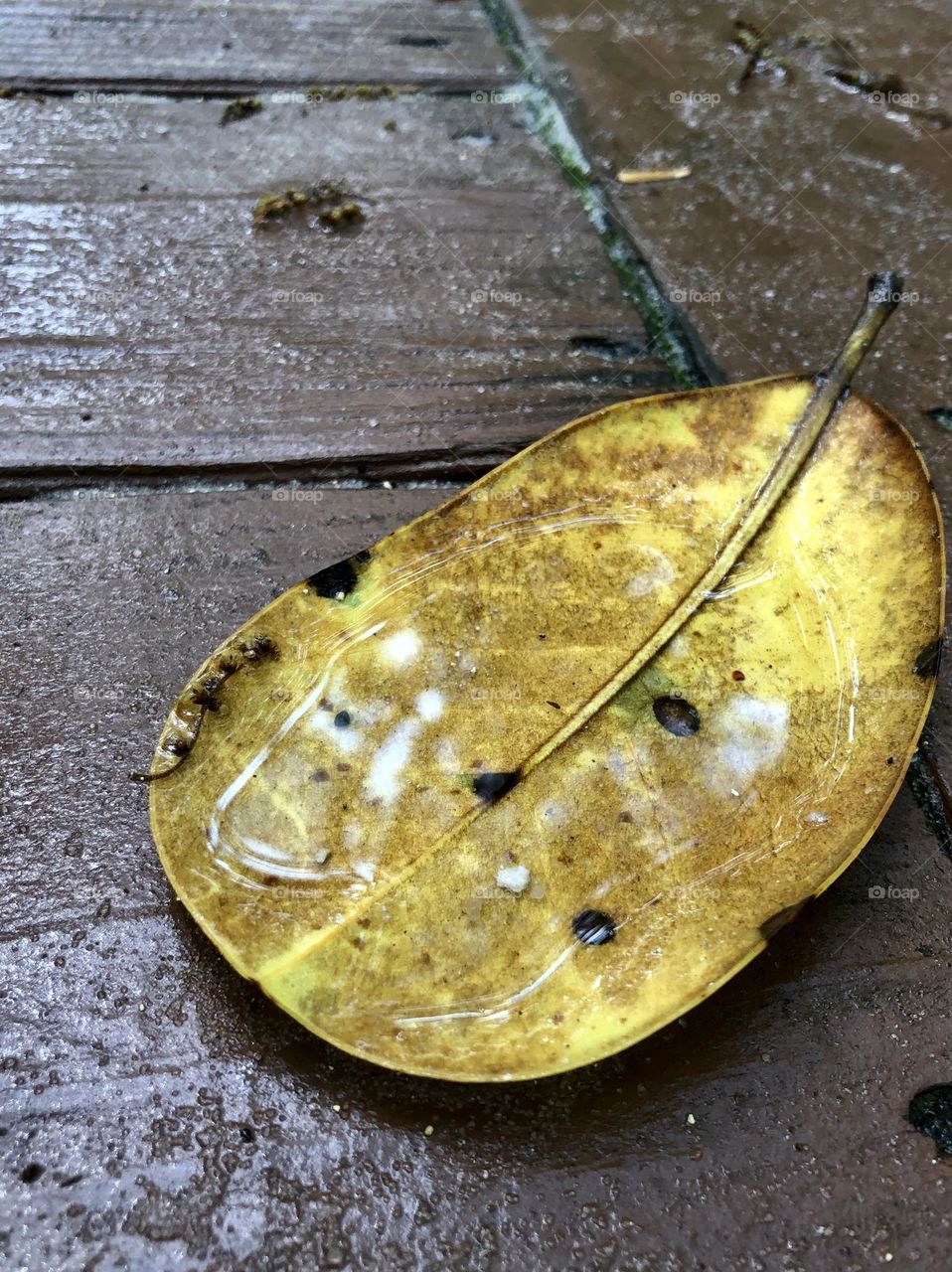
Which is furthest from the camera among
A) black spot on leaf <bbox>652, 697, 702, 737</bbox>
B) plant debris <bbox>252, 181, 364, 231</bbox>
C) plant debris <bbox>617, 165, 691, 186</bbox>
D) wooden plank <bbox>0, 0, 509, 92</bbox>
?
wooden plank <bbox>0, 0, 509, 92</bbox>

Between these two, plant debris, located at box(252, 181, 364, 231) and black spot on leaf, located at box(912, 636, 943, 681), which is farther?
plant debris, located at box(252, 181, 364, 231)

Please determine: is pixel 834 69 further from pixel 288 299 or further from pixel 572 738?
pixel 572 738

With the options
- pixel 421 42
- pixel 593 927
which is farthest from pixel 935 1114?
pixel 421 42

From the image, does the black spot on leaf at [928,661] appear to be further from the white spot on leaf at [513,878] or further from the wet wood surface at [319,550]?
the white spot on leaf at [513,878]

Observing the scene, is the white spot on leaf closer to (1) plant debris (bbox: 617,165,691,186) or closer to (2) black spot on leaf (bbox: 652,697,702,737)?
(2) black spot on leaf (bbox: 652,697,702,737)

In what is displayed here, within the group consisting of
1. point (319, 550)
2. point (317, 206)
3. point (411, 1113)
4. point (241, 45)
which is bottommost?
point (411, 1113)

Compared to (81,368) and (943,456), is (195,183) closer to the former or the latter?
(81,368)

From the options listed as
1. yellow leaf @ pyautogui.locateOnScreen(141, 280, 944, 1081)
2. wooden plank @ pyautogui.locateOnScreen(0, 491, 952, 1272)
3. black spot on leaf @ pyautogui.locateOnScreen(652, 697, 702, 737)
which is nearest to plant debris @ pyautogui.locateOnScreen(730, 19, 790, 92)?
yellow leaf @ pyautogui.locateOnScreen(141, 280, 944, 1081)
